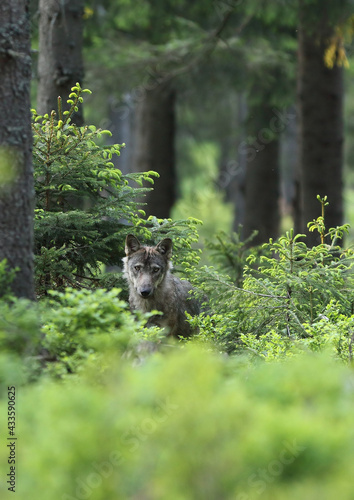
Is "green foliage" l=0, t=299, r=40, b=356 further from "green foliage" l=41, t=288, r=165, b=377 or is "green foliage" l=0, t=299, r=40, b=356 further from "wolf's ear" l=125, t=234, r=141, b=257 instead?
"wolf's ear" l=125, t=234, r=141, b=257

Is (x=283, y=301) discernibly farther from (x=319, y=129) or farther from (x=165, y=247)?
(x=319, y=129)

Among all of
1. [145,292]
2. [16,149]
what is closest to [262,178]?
[145,292]

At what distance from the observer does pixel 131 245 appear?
28.2 ft

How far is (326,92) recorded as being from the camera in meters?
14.2

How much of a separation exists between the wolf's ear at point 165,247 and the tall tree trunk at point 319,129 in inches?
230

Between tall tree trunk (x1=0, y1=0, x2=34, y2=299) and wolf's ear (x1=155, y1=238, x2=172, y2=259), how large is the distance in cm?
349

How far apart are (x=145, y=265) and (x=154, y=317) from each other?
27.8 inches

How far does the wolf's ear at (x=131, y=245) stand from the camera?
8.35 meters

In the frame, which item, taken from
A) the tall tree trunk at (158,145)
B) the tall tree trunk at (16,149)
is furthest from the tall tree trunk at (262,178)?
the tall tree trunk at (16,149)

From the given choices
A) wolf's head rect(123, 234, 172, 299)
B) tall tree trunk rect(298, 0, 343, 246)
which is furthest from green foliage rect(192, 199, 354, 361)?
tall tree trunk rect(298, 0, 343, 246)

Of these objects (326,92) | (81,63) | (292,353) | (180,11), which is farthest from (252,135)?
(292,353)

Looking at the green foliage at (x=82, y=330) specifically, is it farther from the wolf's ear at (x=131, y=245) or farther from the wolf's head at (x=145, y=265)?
the wolf's head at (x=145, y=265)

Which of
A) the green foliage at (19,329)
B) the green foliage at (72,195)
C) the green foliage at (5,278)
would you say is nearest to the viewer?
the green foliage at (19,329)

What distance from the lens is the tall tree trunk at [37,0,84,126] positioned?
10766 millimetres
